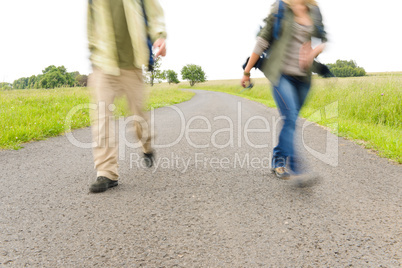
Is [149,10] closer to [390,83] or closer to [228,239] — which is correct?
[228,239]

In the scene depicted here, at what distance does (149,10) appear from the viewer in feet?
9.55

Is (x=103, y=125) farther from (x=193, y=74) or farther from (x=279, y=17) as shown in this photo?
(x=193, y=74)

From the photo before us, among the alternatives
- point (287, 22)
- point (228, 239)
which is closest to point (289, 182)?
point (228, 239)

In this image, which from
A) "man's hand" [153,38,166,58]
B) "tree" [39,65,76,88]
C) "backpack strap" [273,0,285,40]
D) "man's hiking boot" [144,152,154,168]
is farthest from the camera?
"tree" [39,65,76,88]

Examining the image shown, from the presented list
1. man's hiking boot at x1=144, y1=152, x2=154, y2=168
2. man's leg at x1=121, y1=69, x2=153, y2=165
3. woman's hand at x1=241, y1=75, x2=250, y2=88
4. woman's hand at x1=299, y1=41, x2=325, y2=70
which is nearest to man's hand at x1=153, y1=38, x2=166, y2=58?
man's leg at x1=121, y1=69, x2=153, y2=165

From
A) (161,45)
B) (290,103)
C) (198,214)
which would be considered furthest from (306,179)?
(161,45)

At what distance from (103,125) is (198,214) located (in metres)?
1.28

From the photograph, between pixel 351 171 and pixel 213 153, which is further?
pixel 213 153

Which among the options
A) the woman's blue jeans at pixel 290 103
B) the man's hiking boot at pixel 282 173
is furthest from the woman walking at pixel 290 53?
the man's hiking boot at pixel 282 173

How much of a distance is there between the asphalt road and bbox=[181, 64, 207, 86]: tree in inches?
4049

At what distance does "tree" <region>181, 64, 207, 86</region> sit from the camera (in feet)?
343

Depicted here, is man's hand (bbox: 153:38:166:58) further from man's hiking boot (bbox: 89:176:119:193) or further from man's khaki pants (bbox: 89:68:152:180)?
man's hiking boot (bbox: 89:176:119:193)

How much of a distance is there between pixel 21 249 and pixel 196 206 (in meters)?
1.33

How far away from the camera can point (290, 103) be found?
276 cm
